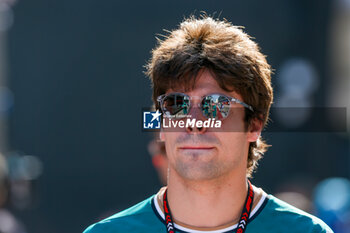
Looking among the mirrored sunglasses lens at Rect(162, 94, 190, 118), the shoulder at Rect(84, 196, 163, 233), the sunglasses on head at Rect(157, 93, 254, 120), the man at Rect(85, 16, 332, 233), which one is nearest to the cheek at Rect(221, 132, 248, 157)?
the man at Rect(85, 16, 332, 233)

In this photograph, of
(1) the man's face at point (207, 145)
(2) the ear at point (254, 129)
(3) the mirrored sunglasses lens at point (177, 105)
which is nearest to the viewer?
(1) the man's face at point (207, 145)

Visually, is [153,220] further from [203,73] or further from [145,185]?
[145,185]

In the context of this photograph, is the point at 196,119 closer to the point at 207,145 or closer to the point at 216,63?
the point at 207,145

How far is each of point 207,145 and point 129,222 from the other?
0.60 m

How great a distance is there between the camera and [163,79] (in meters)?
2.77

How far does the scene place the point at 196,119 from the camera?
262 centimetres

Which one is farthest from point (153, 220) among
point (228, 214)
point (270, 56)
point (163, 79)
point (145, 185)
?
point (270, 56)

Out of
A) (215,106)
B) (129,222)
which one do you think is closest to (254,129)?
(215,106)

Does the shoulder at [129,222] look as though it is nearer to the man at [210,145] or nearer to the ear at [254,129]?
the man at [210,145]

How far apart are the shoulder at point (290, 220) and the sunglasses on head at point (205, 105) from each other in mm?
547

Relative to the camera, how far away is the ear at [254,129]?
2.81m

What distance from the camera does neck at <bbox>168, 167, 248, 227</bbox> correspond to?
264 cm

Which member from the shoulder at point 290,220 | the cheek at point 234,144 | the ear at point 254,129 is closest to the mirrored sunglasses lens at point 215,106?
the cheek at point 234,144

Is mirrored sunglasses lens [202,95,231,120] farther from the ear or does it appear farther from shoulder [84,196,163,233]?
shoulder [84,196,163,233]
